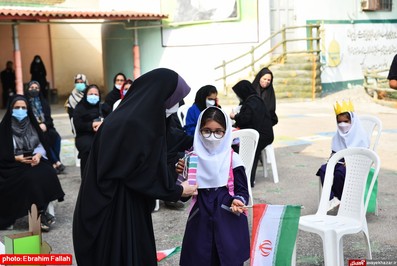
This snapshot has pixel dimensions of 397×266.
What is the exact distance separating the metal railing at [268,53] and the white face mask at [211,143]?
41.6ft

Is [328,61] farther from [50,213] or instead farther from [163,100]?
[163,100]

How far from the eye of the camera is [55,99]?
66.8 ft

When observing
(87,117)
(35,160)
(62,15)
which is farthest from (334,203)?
(62,15)

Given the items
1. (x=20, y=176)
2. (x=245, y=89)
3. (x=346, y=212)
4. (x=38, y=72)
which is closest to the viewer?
(x=346, y=212)

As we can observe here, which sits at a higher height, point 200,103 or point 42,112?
point 200,103

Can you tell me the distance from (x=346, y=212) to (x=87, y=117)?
367 cm

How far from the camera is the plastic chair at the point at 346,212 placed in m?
3.91

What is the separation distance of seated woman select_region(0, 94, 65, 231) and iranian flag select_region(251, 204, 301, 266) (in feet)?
8.72

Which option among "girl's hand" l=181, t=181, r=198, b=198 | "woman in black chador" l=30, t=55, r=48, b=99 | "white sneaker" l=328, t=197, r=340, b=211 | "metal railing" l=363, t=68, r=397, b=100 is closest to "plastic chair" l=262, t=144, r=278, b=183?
"white sneaker" l=328, t=197, r=340, b=211

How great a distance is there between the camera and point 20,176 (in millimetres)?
5582

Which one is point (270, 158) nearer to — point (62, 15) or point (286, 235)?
point (286, 235)

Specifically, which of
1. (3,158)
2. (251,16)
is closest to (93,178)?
(3,158)

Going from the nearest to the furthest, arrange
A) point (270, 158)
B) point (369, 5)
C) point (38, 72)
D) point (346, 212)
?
point (346, 212) < point (270, 158) < point (369, 5) < point (38, 72)

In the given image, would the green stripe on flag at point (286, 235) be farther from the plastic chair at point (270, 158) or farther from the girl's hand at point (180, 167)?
the plastic chair at point (270, 158)
